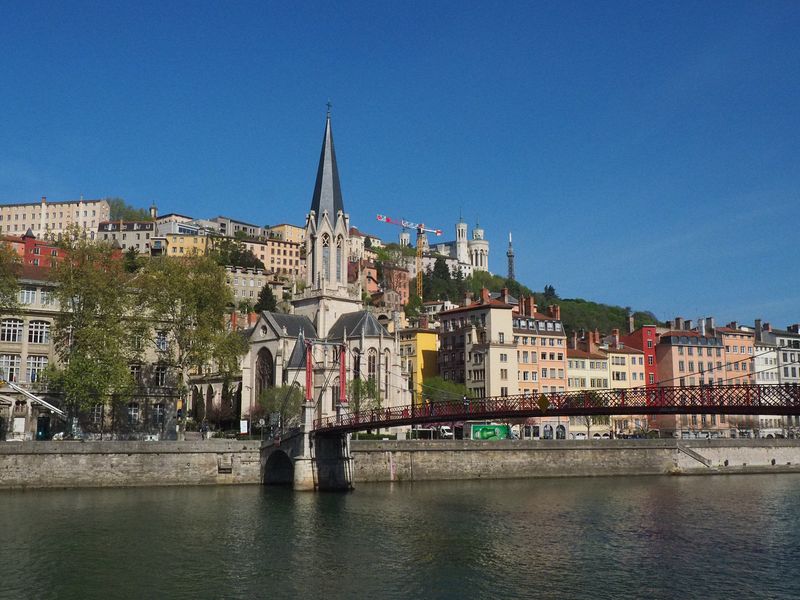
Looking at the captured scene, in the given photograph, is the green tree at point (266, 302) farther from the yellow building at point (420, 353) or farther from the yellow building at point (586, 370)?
the yellow building at point (586, 370)

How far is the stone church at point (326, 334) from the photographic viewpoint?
6975 cm

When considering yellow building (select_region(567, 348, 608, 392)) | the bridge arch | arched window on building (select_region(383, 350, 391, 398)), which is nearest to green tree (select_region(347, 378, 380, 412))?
arched window on building (select_region(383, 350, 391, 398))

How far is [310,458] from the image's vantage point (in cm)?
4947

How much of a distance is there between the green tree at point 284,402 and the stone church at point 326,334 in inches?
46.1

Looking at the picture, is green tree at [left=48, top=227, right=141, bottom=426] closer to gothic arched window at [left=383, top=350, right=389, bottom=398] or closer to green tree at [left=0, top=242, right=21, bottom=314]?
green tree at [left=0, top=242, right=21, bottom=314]

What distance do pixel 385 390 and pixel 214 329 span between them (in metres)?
19.3

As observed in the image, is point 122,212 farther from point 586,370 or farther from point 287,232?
point 586,370

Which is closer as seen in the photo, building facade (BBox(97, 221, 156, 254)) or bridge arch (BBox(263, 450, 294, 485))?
bridge arch (BBox(263, 450, 294, 485))

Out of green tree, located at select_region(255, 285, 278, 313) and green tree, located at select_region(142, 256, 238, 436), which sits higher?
green tree, located at select_region(255, 285, 278, 313)

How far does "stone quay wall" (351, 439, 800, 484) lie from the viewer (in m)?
55.2

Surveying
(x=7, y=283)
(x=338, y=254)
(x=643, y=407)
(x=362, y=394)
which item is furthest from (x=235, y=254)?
(x=643, y=407)

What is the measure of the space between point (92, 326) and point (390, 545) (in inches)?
1081

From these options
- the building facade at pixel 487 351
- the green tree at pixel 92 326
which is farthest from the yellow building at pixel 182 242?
the green tree at pixel 92 326

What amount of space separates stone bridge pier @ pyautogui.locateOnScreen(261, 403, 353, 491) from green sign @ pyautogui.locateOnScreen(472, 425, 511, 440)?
20.6 metres
